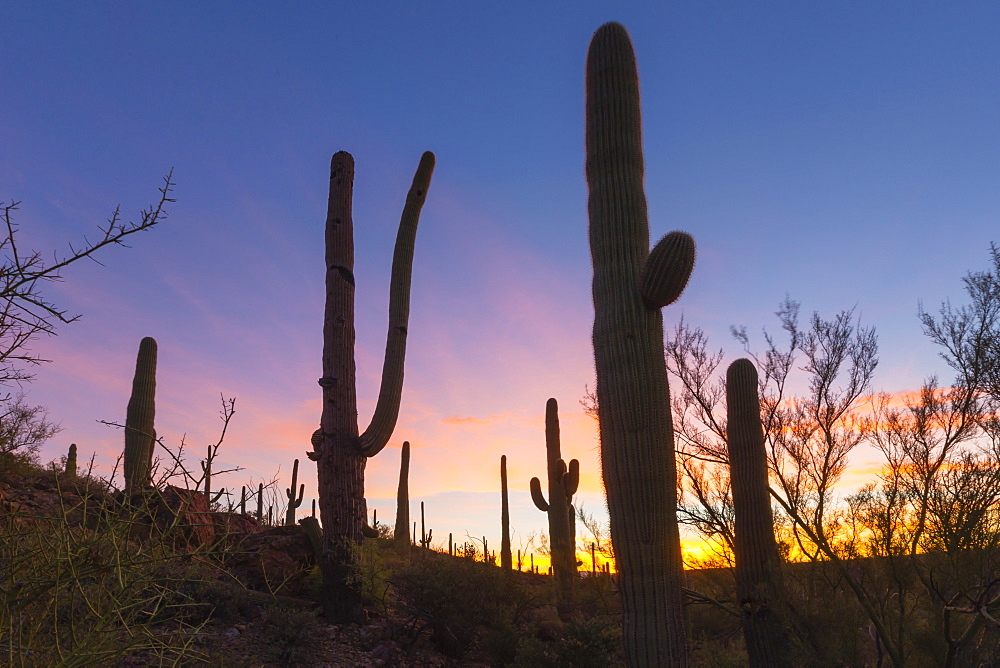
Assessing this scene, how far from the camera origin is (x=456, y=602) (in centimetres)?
988

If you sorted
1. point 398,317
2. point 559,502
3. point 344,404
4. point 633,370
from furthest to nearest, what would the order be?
1. point 559,502
2. point 398,317
3. point 344,404
4. point 633,370

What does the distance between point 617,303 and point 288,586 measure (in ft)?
21.7

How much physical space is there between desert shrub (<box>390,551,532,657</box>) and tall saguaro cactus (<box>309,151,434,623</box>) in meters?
0.81

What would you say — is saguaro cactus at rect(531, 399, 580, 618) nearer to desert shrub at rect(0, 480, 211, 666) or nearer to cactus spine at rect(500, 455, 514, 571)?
cactus spine at rect(500, 455, 514, 571)

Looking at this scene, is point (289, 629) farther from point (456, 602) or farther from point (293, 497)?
point (293, 497)

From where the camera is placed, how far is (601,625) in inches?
329

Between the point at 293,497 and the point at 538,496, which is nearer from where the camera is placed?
the point at 538,496

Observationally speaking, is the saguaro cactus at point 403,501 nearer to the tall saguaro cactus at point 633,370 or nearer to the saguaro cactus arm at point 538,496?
the saguaro cactus arm at point 538,496

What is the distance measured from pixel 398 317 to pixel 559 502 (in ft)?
29.0

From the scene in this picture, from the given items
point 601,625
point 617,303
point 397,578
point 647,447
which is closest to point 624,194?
point 617,303

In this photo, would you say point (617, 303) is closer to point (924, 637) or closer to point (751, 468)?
point (751, 468)

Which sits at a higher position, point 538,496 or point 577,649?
point 538,496

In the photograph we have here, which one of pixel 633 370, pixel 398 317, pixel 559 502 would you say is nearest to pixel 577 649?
pixel 633 370

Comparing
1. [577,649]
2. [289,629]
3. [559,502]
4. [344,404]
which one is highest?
[344,404]
